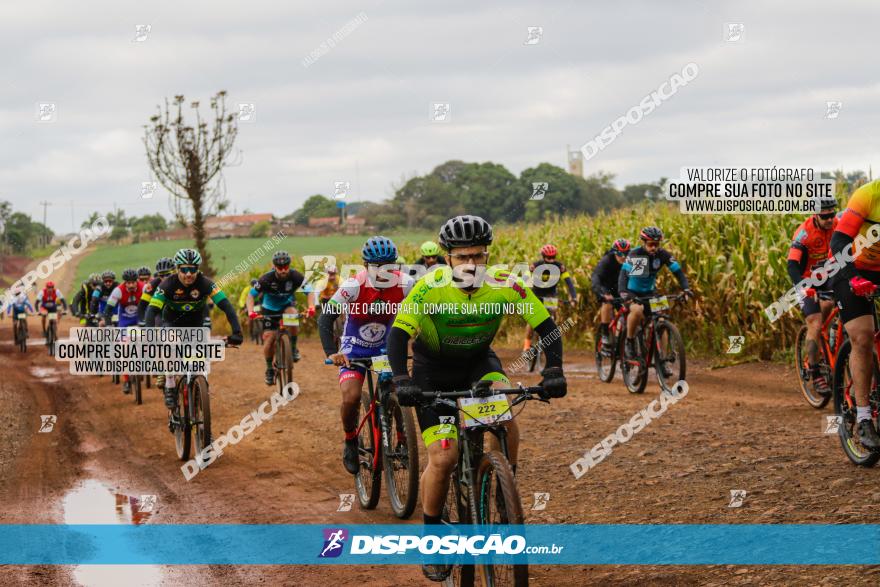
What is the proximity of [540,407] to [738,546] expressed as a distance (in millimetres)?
7293

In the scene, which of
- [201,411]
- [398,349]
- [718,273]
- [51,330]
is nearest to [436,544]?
[398,349]

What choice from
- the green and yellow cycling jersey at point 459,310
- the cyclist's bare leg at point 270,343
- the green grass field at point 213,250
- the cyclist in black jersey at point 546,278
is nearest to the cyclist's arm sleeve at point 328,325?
the green and yellow cycling jersey at point 459,310

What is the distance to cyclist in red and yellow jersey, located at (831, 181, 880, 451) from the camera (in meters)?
7.15

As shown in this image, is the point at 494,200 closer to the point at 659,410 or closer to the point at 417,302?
the point at 659,410

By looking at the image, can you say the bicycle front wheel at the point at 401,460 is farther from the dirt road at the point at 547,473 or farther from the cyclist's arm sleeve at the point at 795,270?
the cyclist's arm sleeve at the point at 795,270

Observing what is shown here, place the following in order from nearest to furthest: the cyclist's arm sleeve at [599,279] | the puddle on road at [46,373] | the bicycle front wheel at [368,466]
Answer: the bicycle front wheel at [368,466] → the cyclist's arm sleeve at [599,279] → the puddle on road at [46,373]

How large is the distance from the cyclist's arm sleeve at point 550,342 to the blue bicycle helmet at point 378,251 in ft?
8.95

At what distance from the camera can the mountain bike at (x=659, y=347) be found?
13438mm

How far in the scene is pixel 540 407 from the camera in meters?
13.6

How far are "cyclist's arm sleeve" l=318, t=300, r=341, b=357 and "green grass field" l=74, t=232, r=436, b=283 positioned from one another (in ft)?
122

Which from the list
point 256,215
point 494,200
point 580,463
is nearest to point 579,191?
point 494,200

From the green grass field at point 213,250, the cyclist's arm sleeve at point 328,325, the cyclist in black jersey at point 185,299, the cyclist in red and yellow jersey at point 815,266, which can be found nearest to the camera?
the cyclist's arm sleeve at point 328,325

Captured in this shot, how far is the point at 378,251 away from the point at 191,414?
14.1 feet

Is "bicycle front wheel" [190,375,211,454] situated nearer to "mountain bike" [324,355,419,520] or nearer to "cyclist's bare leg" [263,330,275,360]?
"mountain bike" [324,355,419,520]
